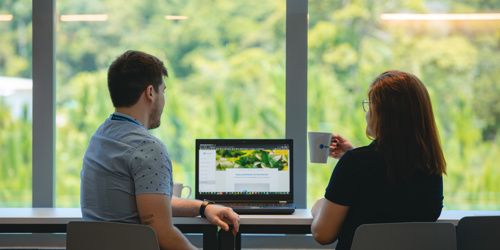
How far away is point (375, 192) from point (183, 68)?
1683 millimetres

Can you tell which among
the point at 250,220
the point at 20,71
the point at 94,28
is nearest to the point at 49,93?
the point at 20,71

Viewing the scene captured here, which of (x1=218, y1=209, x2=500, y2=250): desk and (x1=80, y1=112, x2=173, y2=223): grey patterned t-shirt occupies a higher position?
(x1=80, y1=112, x2=173, y2=223): grey patterned t-shirt

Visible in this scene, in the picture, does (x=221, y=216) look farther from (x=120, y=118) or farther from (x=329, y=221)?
(x=120, y=118)

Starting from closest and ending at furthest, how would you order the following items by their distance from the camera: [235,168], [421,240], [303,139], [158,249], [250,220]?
[158,249]
[421,240]
[250,220]
[235,168]
[303,139]

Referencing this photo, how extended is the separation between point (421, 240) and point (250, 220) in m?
0.81

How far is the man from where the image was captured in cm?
157

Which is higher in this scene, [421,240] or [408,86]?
[408,86]

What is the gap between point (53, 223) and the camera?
2303 millimetres

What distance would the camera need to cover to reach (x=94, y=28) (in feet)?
9.86

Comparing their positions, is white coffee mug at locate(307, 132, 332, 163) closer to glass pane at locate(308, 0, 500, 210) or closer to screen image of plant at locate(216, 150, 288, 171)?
screen image of plant at locate(216, 150, 288, 171)

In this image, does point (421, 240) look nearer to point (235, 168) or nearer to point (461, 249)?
point (461, 249)

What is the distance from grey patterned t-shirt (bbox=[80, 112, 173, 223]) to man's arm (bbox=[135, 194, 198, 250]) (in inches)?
0.9

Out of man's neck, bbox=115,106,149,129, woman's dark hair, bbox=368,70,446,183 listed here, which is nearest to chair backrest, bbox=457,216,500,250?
woman's dark hair, bbox=368,70,446,183

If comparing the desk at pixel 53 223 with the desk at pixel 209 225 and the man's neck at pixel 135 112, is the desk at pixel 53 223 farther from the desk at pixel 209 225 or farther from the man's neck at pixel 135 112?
the man's neck at pixel 135 112
